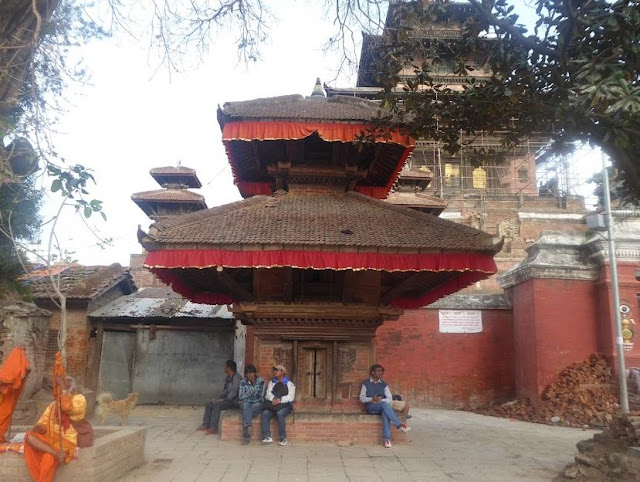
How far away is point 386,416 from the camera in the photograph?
780cm

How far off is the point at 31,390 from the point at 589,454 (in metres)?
9.48

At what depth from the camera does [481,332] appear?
43.8 ft

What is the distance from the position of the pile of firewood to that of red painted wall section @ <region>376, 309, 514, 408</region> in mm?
1480

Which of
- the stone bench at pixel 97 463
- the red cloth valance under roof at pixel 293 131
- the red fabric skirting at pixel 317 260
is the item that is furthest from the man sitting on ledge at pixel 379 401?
the red cloth valance under roof at pixel 293 131

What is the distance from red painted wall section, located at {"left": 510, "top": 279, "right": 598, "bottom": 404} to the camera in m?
11.5

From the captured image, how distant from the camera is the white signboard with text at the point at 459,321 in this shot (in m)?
13.3

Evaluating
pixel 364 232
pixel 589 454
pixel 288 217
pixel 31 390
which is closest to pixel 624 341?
pixel 589 454

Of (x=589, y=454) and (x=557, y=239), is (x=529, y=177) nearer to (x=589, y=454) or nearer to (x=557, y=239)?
(x=557, y=239)

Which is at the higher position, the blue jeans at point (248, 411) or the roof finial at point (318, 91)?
the roof finial at point (318, 91)

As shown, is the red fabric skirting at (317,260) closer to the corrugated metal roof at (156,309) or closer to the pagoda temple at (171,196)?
the corrugated metal roof at (156,309)

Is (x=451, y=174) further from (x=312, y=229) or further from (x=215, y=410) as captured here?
(x=312, y=229)

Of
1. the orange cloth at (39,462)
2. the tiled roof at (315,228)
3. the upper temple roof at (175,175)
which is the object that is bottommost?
the orange cloth at (39,462)

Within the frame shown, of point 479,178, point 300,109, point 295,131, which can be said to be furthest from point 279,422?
point 479,178

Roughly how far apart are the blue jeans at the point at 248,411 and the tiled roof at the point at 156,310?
5.83 meters
